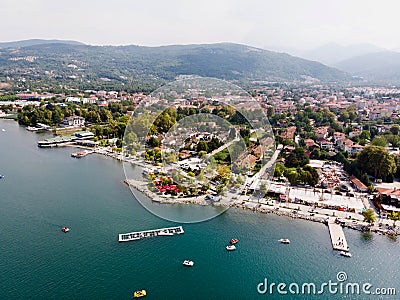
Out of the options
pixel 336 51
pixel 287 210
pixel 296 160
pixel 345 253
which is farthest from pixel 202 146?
pixel 336 51

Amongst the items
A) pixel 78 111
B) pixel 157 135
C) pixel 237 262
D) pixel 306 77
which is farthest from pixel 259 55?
pixel 237 262

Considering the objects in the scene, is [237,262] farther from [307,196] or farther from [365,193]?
[365,193]

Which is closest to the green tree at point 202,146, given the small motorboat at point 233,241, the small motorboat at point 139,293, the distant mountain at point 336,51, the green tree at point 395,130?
the small motorboat at point 233,241

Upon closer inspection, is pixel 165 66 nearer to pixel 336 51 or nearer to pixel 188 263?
pixel 188 263

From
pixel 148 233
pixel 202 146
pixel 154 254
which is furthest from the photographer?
pixel 202 146

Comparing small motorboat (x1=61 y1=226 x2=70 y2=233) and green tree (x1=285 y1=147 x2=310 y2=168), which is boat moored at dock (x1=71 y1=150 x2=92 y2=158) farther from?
green tree (x1=285 y1=147 x2=310 y2=168)

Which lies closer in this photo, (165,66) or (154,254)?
(154,254)
